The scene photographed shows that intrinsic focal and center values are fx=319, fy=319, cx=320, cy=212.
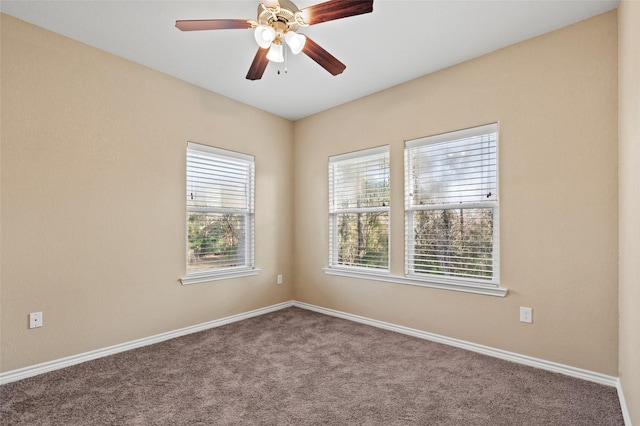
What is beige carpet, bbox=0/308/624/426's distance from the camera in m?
1.90

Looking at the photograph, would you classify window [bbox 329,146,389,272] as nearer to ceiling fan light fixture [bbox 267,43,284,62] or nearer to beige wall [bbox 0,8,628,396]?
beige wall [bbox 0,8,628,396]

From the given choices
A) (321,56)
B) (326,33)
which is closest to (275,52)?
(321,56)

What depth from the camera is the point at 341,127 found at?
13.1 feet

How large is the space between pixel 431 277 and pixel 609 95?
1980 mm

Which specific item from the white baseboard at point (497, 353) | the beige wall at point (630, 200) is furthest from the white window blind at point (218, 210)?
the beige wall at point (630, 200)

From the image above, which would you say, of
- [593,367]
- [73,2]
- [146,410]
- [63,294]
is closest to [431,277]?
[593,367]

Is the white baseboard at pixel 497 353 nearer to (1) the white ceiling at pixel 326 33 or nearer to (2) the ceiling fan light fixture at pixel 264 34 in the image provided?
(1) the white ceiling at pixel 326 33

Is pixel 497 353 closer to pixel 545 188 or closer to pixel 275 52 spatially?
pixel 545 188

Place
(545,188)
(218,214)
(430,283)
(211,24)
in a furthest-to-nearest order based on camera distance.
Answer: (218,214)
(430,283)
(545,188)
(211,24)

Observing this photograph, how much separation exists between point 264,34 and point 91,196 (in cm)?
201

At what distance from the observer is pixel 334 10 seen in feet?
5.98

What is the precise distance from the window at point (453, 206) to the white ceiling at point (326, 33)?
2.51 ft

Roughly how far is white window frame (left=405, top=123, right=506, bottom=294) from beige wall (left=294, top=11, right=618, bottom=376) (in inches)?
2.6

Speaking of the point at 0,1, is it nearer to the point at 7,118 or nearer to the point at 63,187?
the point at 7,118
